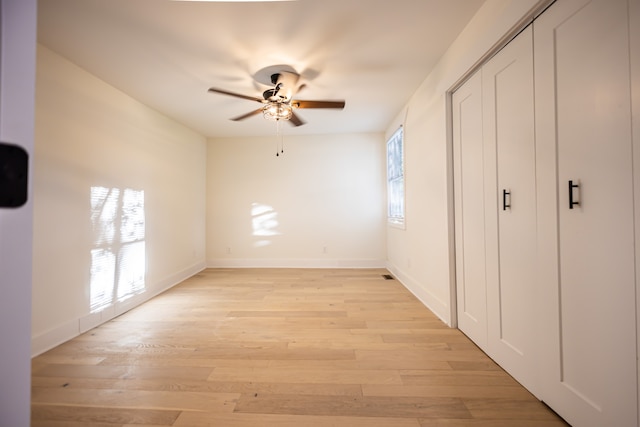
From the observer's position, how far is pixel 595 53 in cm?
114

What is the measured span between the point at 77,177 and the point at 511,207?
11.3ft

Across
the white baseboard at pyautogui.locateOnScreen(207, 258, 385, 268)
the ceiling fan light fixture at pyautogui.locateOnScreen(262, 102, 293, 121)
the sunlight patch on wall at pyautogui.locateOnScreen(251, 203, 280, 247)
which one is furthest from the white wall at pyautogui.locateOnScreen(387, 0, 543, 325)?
the sunlight patch on wall at pyautogui.locateOnScreen(251, 203, 280, 247)

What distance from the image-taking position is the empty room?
1.07 meters

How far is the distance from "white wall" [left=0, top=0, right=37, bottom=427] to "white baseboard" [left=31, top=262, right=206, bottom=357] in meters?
2.30

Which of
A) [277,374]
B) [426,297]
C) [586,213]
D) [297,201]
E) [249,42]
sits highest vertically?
[249,42]

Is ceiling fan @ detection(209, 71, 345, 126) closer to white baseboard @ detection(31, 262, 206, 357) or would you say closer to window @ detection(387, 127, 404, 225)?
window @ detection(387, 127, 404, 225)

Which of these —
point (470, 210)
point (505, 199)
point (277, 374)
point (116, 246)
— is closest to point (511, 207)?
point (505, 199)

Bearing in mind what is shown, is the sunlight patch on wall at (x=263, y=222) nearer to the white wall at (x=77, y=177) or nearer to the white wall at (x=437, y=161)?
the white wall at (x=77, y=177)

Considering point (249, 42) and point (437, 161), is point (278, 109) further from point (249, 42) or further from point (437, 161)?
point (437, 161)

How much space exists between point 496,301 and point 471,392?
599mm

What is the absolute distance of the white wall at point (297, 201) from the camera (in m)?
4.73

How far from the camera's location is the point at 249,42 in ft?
6.80

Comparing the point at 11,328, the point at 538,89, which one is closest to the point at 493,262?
the point at 538,89

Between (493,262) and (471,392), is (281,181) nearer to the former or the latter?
(493,262)
